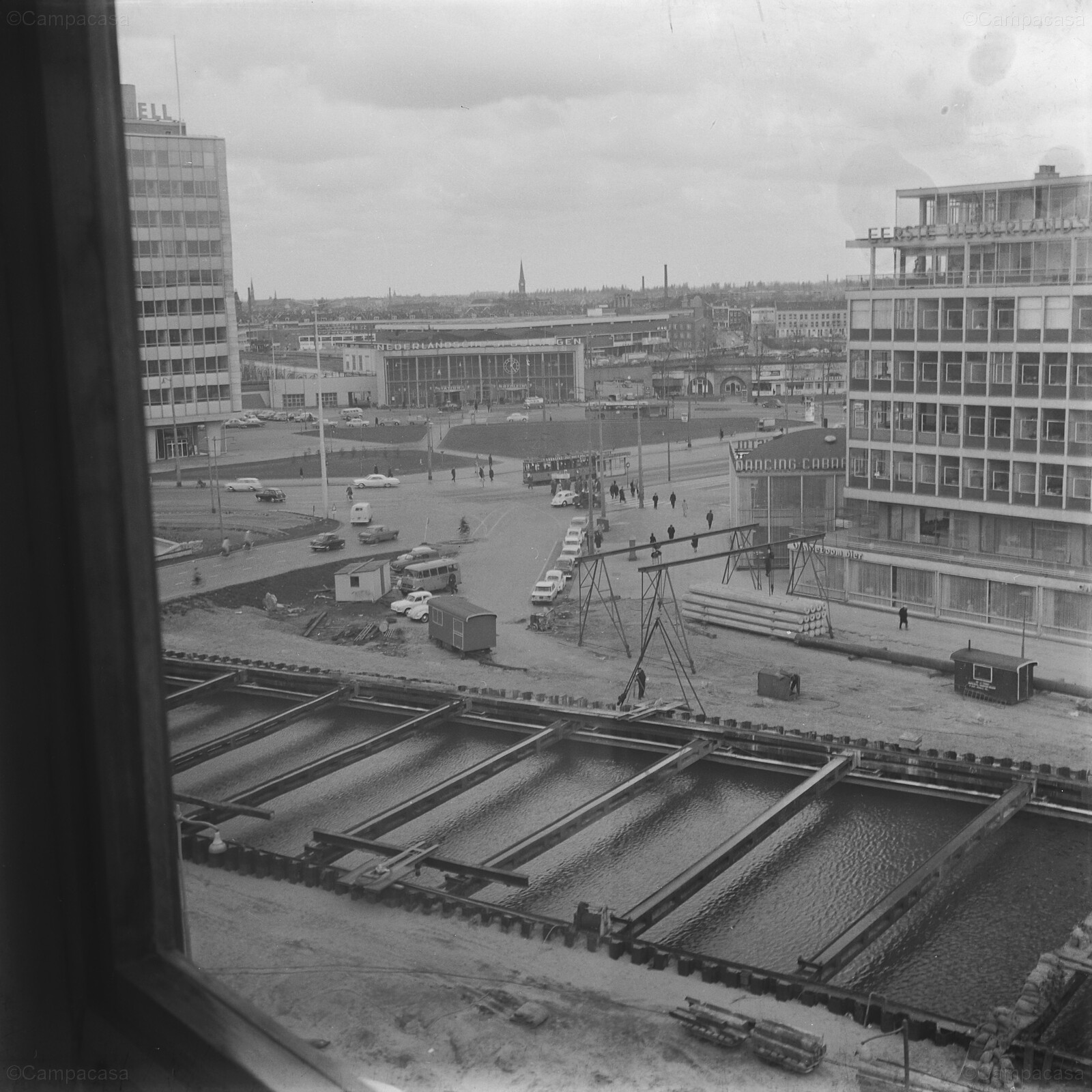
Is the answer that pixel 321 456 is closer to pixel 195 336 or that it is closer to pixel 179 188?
pixel 195 336

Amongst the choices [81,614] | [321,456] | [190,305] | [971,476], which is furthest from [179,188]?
[321,456]

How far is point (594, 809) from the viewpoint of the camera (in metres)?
5.11

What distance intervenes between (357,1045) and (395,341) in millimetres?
17614

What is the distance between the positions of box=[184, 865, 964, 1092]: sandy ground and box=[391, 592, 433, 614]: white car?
5051 millimetres

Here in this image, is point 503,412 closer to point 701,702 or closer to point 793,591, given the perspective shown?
point 793,591

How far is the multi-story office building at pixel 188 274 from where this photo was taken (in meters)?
6.61

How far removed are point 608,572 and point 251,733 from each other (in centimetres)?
436

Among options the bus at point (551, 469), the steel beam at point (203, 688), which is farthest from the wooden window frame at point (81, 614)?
the bus at point (551, 469)

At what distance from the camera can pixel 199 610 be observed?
952cm

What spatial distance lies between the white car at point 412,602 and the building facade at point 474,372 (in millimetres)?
10436

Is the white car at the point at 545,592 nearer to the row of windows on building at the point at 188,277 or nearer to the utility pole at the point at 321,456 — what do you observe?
the row of windows on building at the point at 188,277

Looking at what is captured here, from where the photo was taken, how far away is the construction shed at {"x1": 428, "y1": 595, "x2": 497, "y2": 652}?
820 cm

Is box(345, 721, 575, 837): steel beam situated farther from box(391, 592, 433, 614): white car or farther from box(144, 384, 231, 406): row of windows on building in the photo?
box(144, 384, 231, 406): row of windows on building

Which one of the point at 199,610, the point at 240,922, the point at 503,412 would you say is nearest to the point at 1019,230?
the point at 199,610
